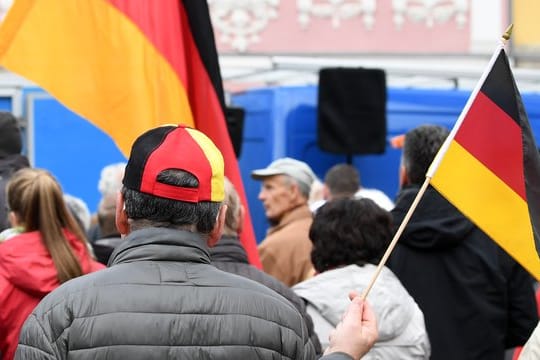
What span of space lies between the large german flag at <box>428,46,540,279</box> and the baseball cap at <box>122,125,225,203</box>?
1044mm

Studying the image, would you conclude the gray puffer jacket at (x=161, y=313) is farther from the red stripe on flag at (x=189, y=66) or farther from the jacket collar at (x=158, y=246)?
the red stripe on flag at (x=189, y=66)

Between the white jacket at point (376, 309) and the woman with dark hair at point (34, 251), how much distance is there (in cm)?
91

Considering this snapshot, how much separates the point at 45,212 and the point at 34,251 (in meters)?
0.16

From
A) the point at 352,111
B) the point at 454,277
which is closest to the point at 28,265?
the point at 454,277

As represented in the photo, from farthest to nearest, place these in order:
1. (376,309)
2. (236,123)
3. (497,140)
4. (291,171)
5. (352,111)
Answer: (352,111) → (236,123) → (291,171) → (376,309) → (497,140)

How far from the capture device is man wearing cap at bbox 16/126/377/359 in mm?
2717

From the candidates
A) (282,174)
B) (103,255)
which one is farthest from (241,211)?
(282,174)

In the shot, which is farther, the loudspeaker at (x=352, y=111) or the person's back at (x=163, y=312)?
the loudspeaker at (x=352, y=111)

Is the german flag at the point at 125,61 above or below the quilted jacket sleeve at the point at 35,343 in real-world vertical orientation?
above

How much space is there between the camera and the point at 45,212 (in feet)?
15.8

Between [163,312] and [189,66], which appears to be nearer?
[163,312]

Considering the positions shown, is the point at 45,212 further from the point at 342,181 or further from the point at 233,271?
the point at 342,181

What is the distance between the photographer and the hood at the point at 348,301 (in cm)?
440

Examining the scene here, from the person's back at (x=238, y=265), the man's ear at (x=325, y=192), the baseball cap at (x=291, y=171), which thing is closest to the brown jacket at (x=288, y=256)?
the baseball cap at (x=291, y=171)
